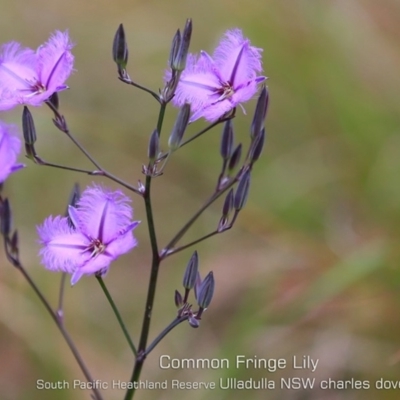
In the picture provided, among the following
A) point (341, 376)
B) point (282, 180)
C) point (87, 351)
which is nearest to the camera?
point (341, 376)

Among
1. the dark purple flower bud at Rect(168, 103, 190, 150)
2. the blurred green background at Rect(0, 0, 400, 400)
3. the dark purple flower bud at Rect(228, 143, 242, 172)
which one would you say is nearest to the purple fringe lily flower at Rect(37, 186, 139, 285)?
the dark purple flower bud at Rect(168, 103, 190, 150)

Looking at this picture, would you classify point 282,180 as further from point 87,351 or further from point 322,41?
point 87,351

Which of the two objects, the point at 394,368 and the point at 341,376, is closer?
the point at 394,368

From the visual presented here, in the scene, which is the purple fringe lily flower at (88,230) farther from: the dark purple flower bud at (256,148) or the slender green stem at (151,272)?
the dark purple flower bud at (256,148)

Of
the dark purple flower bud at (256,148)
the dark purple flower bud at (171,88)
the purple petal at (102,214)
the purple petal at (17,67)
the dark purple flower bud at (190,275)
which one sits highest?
the purple petal at (17,67)

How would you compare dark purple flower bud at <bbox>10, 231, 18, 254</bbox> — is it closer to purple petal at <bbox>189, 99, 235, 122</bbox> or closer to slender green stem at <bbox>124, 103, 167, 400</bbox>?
slender green stem at <bbox>124, 103, 167, 400</bbox>

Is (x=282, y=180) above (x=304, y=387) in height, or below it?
above

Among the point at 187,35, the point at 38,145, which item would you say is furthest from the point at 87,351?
the point at 187,35

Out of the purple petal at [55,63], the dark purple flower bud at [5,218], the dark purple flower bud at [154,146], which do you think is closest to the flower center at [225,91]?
the dark purple flower bud at [154,146]
